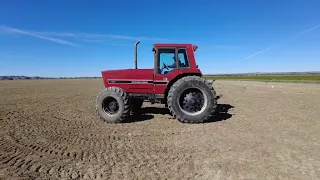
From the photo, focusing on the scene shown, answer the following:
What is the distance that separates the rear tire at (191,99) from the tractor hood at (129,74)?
40.3 inches

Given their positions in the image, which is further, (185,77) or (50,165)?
(185,77)

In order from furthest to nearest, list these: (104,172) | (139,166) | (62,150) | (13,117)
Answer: (13,117) < (62,150) < (139,166) < (104,172)

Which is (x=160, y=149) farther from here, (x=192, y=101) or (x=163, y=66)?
(x=163, y=66)

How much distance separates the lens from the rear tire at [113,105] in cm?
805

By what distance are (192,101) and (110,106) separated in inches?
105

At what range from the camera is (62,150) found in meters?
5.24

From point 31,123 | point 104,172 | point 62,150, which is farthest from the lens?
point 31,123

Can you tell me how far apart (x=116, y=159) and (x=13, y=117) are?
235 inches

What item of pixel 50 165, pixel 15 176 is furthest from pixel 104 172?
pixel 15 176

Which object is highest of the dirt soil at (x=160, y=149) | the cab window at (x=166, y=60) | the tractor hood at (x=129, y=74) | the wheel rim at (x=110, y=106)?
the cab window at (x=166, y=60)

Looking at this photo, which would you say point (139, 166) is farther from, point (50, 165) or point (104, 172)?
point (50, 165)

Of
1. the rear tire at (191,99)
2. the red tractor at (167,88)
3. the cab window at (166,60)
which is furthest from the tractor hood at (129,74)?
the rear tire at (191,99)

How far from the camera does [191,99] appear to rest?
26.0ft

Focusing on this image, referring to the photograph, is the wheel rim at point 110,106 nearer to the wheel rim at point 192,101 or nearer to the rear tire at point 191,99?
the rear tire at point 191,99
